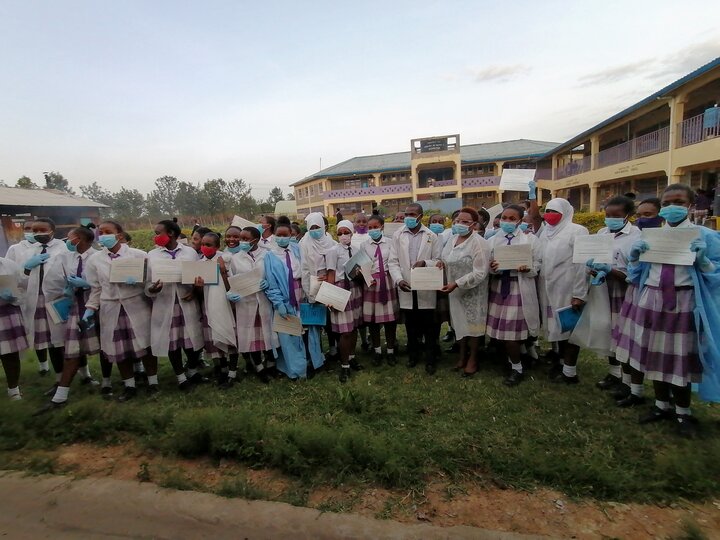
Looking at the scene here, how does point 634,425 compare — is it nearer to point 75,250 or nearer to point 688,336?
point 688,336

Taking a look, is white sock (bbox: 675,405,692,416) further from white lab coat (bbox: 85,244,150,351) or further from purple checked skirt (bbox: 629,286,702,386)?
white lab coat (bbox: 85,244,150,351)

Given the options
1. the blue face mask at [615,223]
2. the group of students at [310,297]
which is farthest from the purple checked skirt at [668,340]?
the blue face mask at [615,223]

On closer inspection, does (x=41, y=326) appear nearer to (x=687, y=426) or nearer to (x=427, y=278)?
(x=427, y=278)

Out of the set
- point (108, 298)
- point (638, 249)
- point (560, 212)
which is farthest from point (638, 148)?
point (108, 298)

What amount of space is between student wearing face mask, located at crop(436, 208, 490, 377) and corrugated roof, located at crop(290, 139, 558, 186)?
1128 inches

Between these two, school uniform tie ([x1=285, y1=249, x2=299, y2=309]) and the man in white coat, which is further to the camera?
the man in white coat

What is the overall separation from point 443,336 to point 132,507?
4789mm

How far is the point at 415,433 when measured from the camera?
10.5 feet

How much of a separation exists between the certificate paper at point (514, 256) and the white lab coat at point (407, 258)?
86cm

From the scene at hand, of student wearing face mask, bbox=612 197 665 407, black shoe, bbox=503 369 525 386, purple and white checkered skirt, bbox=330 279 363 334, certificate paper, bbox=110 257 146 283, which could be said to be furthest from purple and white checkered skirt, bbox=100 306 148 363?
student wearing face mask, bbox=612 197 665 407

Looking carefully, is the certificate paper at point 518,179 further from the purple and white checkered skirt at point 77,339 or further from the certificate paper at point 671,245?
the purple and white checkered skirt at point 77,339

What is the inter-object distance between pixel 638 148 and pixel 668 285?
18.0m

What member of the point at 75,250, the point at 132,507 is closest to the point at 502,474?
the point at 132,507

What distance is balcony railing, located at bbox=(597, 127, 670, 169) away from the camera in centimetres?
1473
